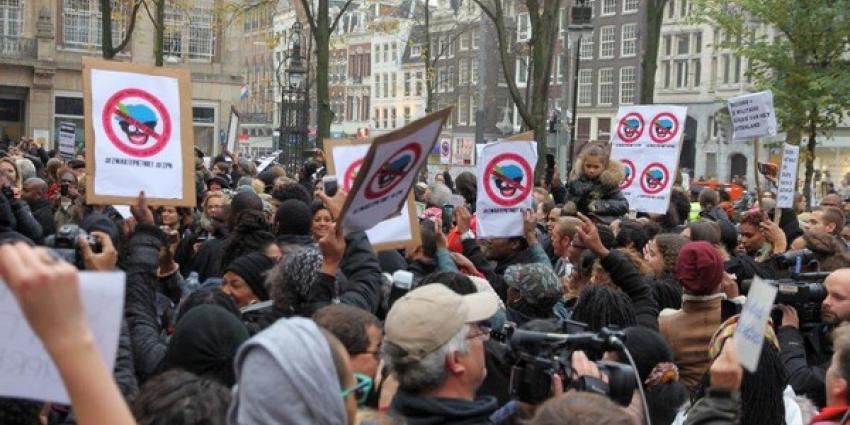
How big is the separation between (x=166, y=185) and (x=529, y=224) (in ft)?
8.44

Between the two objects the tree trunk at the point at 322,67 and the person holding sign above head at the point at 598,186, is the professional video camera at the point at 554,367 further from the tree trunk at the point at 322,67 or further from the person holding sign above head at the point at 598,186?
the tree trunk at the point at 322,67

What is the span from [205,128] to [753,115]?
118 feet

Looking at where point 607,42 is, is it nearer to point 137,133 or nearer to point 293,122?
point 293,122

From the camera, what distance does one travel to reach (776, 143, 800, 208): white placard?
11.4 meters

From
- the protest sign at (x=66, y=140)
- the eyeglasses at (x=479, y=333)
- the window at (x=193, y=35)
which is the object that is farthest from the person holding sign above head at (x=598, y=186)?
the window at (x=193, y=35)

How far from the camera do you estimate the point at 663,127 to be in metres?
12.5

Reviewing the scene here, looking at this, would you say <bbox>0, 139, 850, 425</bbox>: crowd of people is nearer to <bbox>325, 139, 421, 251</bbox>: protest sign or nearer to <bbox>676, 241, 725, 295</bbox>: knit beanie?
<bbox>676, 241, 725, 295</bbox>: knit beanie

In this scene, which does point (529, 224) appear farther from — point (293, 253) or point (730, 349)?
point (730, 349)

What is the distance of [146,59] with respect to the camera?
43.7m

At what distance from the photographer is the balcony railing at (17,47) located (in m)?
41.7

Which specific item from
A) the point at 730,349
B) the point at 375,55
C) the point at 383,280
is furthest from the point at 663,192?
the point at 375,55

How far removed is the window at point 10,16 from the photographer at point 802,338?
132 feet

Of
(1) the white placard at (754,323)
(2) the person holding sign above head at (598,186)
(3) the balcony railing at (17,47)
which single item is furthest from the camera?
(3) the balcony railing at (17,47)

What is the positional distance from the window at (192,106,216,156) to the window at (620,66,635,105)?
113 ft
